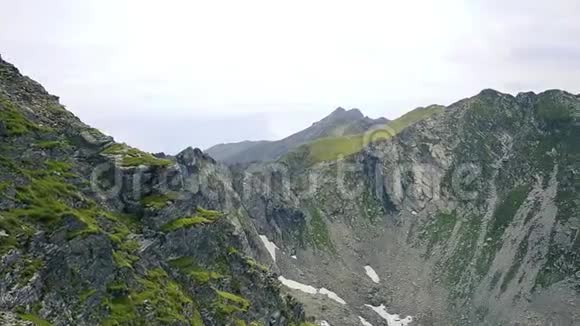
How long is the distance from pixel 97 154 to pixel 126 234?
24678 millimetres

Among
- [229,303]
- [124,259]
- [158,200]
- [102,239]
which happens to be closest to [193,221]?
[158,200]

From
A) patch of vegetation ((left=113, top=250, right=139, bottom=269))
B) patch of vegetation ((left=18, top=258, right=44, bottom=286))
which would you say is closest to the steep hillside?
patch of vegetation ((left=18, top=258, right=44, bottom=286))

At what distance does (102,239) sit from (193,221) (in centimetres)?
2971

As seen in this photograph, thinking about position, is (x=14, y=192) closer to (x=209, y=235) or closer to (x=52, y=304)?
(x=52, y=304)

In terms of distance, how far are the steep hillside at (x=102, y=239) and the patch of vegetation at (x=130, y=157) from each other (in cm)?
29

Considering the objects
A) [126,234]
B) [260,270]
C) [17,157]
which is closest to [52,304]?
[126,234]

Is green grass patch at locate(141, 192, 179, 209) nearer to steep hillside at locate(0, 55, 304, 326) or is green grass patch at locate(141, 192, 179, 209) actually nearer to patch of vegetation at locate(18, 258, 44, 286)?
steep hillside at locate(0, 55, 304, 326)

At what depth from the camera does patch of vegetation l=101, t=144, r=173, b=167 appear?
429 feet

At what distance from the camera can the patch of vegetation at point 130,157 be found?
429 ft

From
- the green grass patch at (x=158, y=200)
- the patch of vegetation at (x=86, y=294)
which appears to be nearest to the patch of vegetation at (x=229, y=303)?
the green grass patch at (x=158, y=200)

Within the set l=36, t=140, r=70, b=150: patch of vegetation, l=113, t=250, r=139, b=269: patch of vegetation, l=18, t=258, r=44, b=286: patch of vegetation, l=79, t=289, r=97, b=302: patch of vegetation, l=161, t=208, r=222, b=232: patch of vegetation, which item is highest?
l=36, t=140, r=70, b=150: patch of vegetation

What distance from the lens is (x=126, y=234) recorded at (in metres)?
112

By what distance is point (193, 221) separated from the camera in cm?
12506

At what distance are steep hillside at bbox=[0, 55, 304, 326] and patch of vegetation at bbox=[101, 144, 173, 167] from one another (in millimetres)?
293
